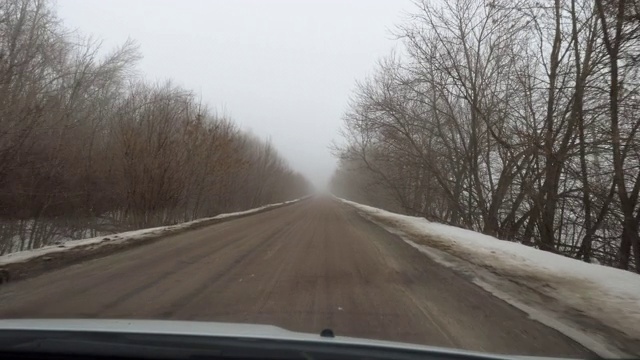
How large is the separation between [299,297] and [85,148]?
17437mm

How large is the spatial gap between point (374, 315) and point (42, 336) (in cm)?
369

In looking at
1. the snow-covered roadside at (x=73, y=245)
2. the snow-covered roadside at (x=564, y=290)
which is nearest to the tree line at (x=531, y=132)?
the snow-covered roadside at (x=564, y=290)

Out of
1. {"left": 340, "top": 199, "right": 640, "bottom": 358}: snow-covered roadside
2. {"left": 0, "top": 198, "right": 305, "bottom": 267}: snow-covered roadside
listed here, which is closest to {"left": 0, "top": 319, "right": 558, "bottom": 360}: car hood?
{"left": 340, "top": 199, "right": 640, "bottom": 358}: snow-covered roadside

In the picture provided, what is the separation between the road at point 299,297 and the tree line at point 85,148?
22.5ft

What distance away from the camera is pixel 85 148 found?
2080cm

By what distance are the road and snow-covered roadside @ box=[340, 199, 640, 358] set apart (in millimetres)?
336

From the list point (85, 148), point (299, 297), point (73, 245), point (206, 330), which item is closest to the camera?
point (206, 330)

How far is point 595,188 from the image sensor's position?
14641mm

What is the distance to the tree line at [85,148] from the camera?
47.4ft

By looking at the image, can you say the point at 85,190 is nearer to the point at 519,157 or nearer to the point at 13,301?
the point at 13,301

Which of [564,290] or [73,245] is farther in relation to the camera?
[73,245]

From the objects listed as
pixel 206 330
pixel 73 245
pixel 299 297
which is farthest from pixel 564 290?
pixel 73 245

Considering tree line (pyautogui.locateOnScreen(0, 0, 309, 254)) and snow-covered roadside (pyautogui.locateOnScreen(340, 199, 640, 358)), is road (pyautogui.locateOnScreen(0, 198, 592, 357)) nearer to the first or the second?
snow-covered roadside (pyautogui.locateOnScreen(340, 199, 640, 358))

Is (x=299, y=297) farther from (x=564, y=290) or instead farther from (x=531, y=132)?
Result: (x=531, y=132)
